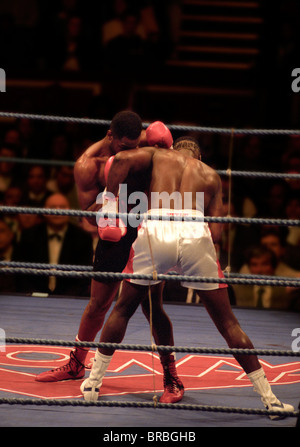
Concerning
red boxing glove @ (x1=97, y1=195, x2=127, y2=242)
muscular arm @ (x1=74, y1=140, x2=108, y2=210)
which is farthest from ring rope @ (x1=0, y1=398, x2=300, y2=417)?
muscular arm @ (x1=74, y1=140, x2=108, y2=210)

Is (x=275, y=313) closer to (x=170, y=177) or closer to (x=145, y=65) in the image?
(x=170, y=177)

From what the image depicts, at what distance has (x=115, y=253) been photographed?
2854 mm

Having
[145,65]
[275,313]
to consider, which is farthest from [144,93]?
[275,313]

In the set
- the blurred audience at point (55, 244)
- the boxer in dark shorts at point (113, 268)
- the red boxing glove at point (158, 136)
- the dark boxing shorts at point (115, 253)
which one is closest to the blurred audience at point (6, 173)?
the blurred audience at point (55, 244)

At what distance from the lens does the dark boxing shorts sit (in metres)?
2.85

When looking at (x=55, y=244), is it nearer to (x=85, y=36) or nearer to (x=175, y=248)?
(x=175, y=248)

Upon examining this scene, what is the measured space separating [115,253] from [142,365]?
0.58 meters

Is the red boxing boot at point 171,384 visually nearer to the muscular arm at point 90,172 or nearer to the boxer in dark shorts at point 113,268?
the boxer in dark shorts at point 113,268

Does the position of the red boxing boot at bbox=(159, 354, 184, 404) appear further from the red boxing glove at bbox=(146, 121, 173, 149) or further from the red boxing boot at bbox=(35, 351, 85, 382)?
the red boxing glove at bbox=(146, 121, 173, 149)

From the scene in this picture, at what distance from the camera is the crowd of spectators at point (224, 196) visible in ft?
14.5

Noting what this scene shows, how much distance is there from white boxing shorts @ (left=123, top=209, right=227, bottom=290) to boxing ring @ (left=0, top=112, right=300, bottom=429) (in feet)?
0.79

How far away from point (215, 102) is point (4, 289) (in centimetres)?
281

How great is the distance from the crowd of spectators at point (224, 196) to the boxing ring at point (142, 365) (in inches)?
10.7

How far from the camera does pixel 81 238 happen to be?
443 centimetres
